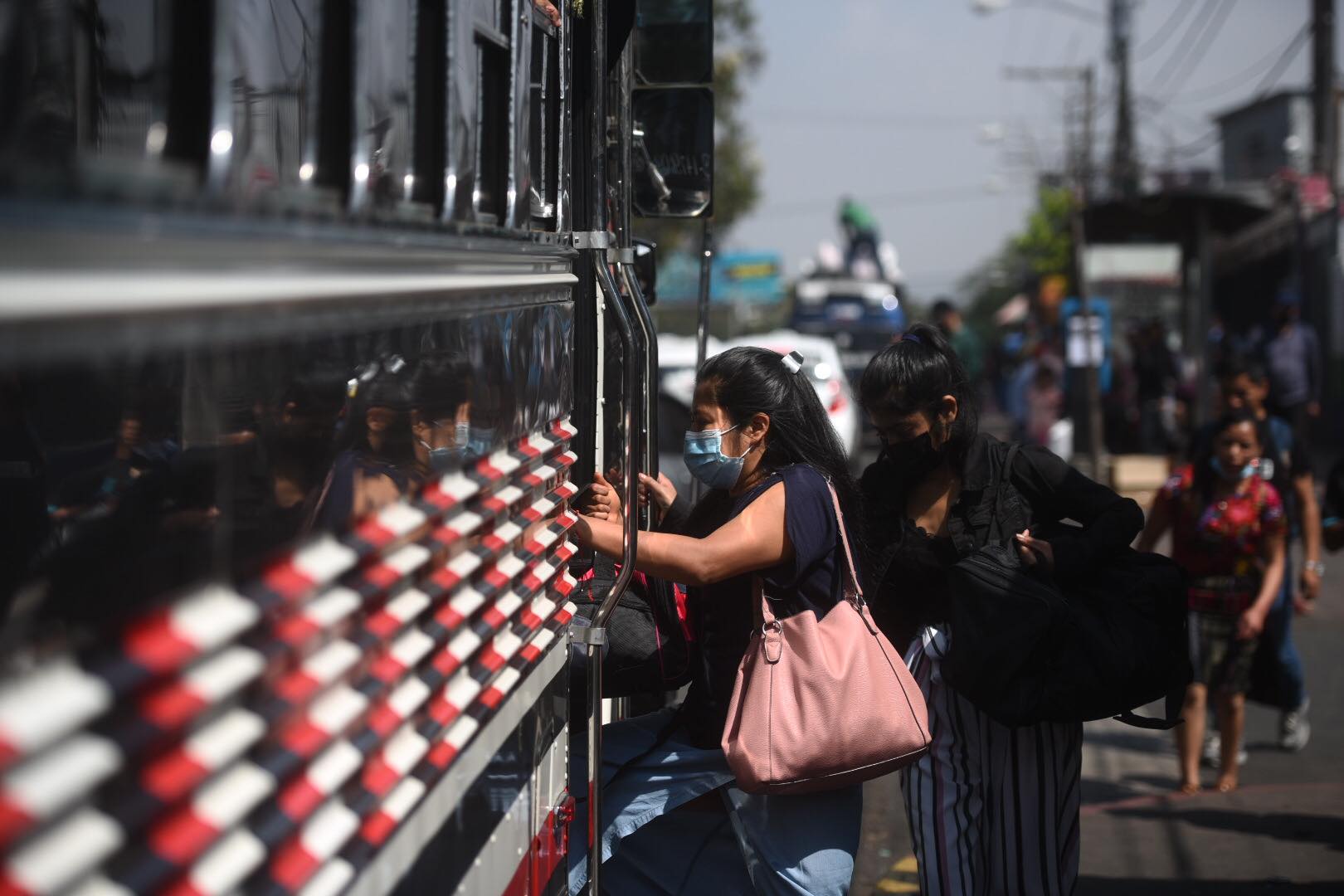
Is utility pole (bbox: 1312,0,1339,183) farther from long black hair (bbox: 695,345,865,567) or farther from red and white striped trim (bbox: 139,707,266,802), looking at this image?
red and white striped trim (bbox: 139,707,266,802)

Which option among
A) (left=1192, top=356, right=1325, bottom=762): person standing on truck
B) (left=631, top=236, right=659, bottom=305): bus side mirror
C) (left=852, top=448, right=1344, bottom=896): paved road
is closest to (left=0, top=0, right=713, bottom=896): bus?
(left=631, top=236, right=659, bottom=305): bus side mirror

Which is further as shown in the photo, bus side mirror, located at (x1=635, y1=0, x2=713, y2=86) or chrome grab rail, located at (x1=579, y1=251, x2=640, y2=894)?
bus side mirror, located at (x1=635, y1=0, x2=713, y2=86)

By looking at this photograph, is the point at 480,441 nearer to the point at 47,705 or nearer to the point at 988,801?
the point at 47,705

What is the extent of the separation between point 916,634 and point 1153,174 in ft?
83.9

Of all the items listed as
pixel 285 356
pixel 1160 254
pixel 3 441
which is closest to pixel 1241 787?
pixel 3 441

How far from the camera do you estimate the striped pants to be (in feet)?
11.7

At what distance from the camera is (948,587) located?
354 cm

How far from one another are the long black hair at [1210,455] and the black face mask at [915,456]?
2.54 m

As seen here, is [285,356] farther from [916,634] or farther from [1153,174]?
[1153,174]

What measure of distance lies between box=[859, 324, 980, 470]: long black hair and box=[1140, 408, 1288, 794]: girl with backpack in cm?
237

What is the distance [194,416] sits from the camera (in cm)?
167

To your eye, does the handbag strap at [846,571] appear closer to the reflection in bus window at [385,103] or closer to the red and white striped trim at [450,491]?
the red and white striped trim at [450,491]

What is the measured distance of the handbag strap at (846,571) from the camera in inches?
119

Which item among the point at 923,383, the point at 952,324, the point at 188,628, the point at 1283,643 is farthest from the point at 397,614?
the point at 952,324
